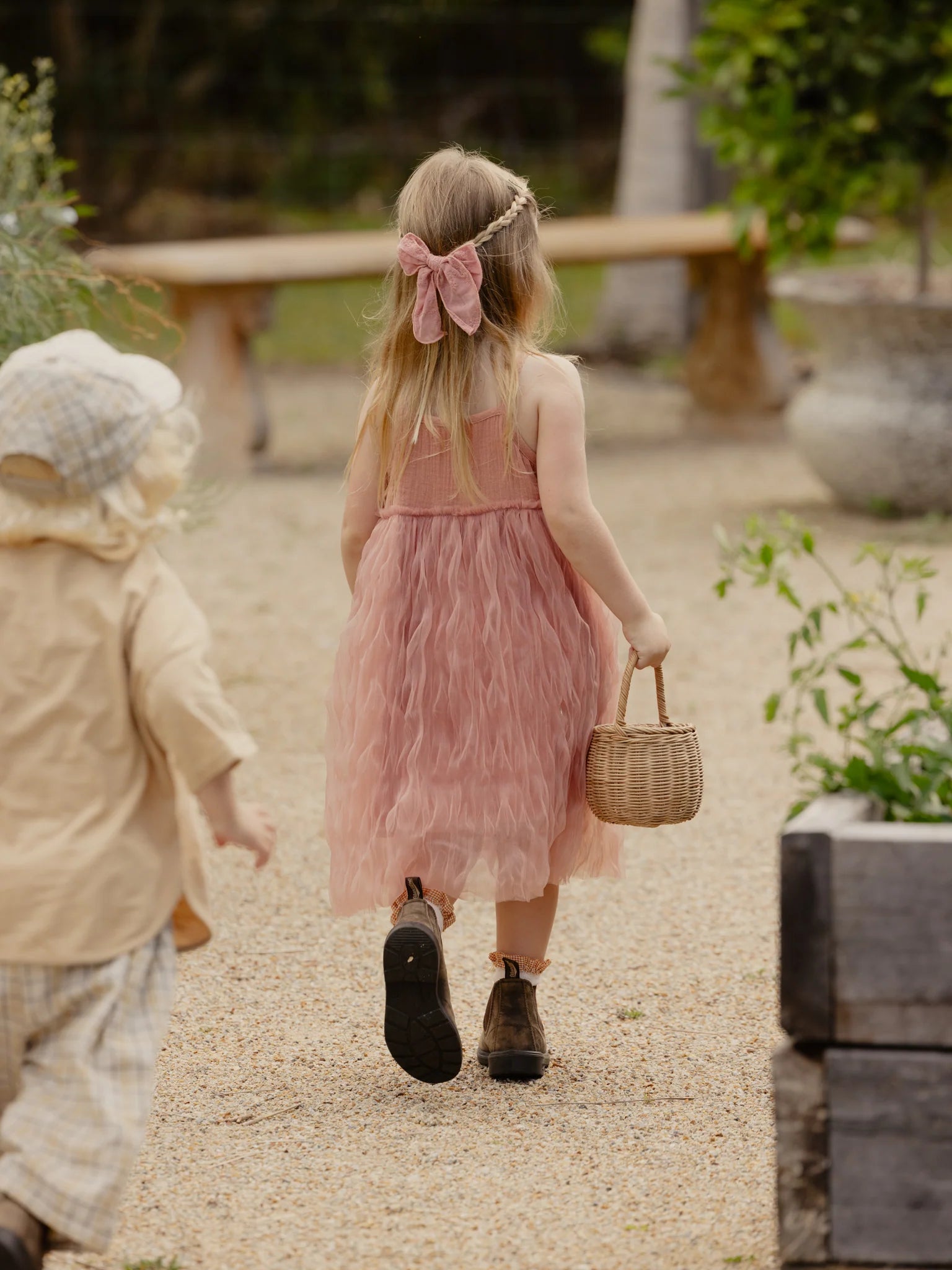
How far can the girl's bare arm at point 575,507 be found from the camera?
2.59 metres

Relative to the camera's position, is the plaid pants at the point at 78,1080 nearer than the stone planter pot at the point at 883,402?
Yes

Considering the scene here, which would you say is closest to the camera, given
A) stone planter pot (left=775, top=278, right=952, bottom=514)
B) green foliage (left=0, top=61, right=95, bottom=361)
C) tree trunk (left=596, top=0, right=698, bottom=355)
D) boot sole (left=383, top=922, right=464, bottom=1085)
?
boot sole (left=383, top=922, right=464, bottom=1085)

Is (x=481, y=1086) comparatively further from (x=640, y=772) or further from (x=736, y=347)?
(x=736, y=347)

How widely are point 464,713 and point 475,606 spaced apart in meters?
0.16

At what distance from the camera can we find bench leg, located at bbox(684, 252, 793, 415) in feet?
30.0

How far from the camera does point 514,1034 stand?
2.69 meters

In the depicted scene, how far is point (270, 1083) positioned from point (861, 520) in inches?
Answer: 192

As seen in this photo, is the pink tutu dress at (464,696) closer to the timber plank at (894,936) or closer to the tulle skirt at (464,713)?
the tulle skirt at (464,713)

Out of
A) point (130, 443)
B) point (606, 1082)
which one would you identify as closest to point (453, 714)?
point (606, 1082)

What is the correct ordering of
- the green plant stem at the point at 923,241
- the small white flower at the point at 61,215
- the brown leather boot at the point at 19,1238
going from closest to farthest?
the brown leather boot at the point at 19,1238 → the small white flower at the point at 61,215 → the green plant stem at the point at 923,241

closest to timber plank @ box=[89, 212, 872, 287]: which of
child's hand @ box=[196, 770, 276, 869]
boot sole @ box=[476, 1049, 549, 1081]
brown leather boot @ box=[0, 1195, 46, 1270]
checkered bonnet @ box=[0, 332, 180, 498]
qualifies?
boot sole @ box=[476, 1049, 549, 1081]

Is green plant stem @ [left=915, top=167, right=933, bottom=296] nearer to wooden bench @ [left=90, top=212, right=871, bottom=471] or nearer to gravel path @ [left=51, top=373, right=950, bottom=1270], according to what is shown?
wooden bench @ [left=90, top=212, right=871, bottom=471]

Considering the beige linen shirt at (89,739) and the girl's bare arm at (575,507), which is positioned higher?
the girl's bare arm at (575,507)

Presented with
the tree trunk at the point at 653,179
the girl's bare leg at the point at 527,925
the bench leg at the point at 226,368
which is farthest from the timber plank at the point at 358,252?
the girl's bare leg at the point at 527,925
